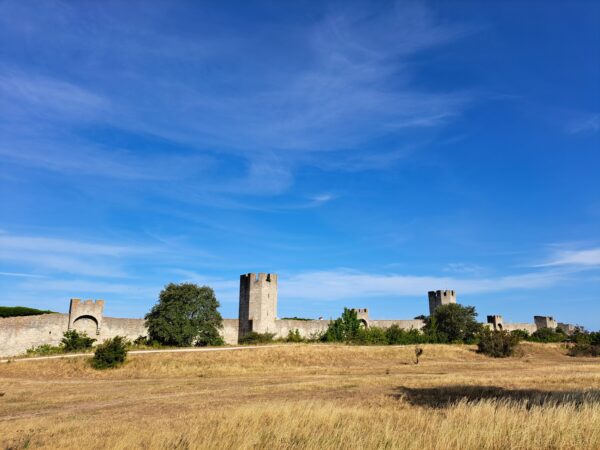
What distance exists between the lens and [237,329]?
47.5 m


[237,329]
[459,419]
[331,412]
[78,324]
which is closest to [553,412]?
[459,419]

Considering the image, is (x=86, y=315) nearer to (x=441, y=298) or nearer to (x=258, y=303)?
(x=258, y=303)

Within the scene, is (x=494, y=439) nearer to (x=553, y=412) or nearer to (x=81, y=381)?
(x=553, y=412)

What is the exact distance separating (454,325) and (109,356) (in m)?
37.0

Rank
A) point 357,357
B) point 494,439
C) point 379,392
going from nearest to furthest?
point 494,439
point 379,392
point 357,357

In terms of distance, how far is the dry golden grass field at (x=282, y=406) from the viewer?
6633 millimetres

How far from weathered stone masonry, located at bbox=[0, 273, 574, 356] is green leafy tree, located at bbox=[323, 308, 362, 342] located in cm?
345

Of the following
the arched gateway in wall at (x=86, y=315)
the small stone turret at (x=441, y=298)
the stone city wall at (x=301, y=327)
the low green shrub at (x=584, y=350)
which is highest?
the small stone turret at (x=441, y=298)

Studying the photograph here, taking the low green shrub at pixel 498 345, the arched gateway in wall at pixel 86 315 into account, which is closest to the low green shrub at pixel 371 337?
the low green shrub at pixel 498 345

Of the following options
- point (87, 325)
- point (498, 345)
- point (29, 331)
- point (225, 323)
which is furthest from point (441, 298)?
point (29, 331)

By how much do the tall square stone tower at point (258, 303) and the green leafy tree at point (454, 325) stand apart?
1768 centimetres

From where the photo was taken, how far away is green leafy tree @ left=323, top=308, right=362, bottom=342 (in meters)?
46.7

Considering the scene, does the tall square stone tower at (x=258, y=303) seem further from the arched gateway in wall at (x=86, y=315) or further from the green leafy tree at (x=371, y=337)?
the arched gateway in wall at (x=86, y=315)

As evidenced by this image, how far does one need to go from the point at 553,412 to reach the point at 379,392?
776 centimetres
